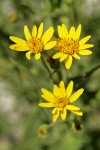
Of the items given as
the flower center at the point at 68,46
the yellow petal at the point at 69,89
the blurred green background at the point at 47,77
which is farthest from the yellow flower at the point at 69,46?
the blurred green background at the point at 47,77

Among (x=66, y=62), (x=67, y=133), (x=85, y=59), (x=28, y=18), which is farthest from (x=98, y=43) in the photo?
(x=66, y=62)

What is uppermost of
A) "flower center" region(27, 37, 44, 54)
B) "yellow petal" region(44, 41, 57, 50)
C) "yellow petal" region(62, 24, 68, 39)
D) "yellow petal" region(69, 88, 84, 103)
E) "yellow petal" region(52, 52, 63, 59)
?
"yellow petal" region(62, 24, 68, 39)

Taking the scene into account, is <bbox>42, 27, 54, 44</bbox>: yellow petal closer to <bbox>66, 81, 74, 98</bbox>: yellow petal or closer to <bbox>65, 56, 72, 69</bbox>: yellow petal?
<bbox>65, 56, 72, 69</bbox>: yellow petal

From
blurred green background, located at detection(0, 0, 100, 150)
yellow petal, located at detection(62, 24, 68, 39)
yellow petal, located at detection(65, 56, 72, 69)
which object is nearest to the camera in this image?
yellow petal, located at detection(65, 56, 72, 69)

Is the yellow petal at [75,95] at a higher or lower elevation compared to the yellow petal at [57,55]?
lower

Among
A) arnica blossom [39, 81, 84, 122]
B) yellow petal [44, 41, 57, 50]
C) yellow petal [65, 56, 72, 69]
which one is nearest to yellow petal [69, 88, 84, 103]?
arnica blossom [39, 81, 84, 122]

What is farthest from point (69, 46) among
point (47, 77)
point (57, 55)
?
point (47, 77)

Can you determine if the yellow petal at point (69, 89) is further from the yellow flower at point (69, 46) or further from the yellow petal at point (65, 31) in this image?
the yellow petal at point (65, 31)

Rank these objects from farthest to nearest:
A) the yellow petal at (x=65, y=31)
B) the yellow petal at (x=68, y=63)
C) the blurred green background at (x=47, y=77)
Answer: the blurred green background at (x=47, y=77)
the yellow petal at (x=65, y=31)
the yellow petal at (x=68, y=63)

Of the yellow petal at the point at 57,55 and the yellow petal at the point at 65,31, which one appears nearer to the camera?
the yellow petal at the point at 57,55

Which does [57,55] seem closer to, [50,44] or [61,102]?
[50,44]
